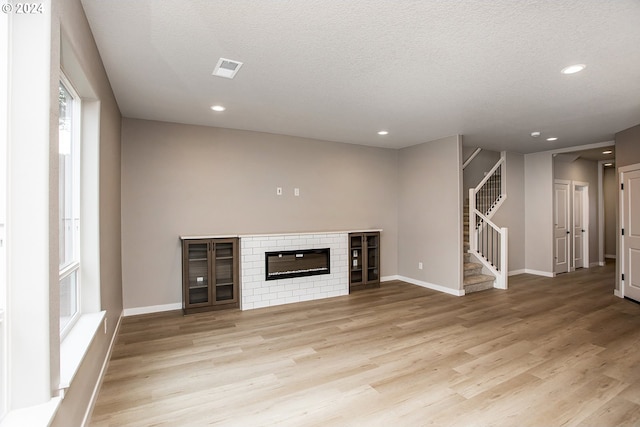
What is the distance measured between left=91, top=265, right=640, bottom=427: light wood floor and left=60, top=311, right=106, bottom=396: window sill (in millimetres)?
540

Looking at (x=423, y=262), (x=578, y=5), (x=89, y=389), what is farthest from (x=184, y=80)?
(x=423, y=262)

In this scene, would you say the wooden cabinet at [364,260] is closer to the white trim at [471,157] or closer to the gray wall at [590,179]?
the white trim at [471,157]

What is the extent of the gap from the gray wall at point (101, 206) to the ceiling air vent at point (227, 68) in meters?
0.90

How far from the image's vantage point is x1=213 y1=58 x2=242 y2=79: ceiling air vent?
8.99 feet

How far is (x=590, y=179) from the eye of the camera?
7.79 m

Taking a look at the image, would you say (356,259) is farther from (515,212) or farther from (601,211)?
(601,211)

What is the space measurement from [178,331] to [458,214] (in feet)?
14.5

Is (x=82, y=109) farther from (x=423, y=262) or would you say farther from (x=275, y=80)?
(x=423, y=262)

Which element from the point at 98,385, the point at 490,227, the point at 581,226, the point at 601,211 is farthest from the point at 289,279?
the point at 601,211

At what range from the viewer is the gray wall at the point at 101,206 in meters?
1.73

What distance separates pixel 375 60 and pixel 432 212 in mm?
3641

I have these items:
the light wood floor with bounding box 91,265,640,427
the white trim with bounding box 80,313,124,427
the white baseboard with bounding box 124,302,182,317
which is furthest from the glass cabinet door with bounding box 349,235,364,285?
the white trim with bounding box 80,313,124,427

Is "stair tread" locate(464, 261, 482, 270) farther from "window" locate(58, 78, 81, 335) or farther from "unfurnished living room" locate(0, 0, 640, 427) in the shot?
"window" locate(58, 78, 81, 335)

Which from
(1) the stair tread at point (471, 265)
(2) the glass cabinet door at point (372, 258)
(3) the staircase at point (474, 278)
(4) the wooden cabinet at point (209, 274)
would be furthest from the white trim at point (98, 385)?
(1) the stair tread at point (471, 265)
